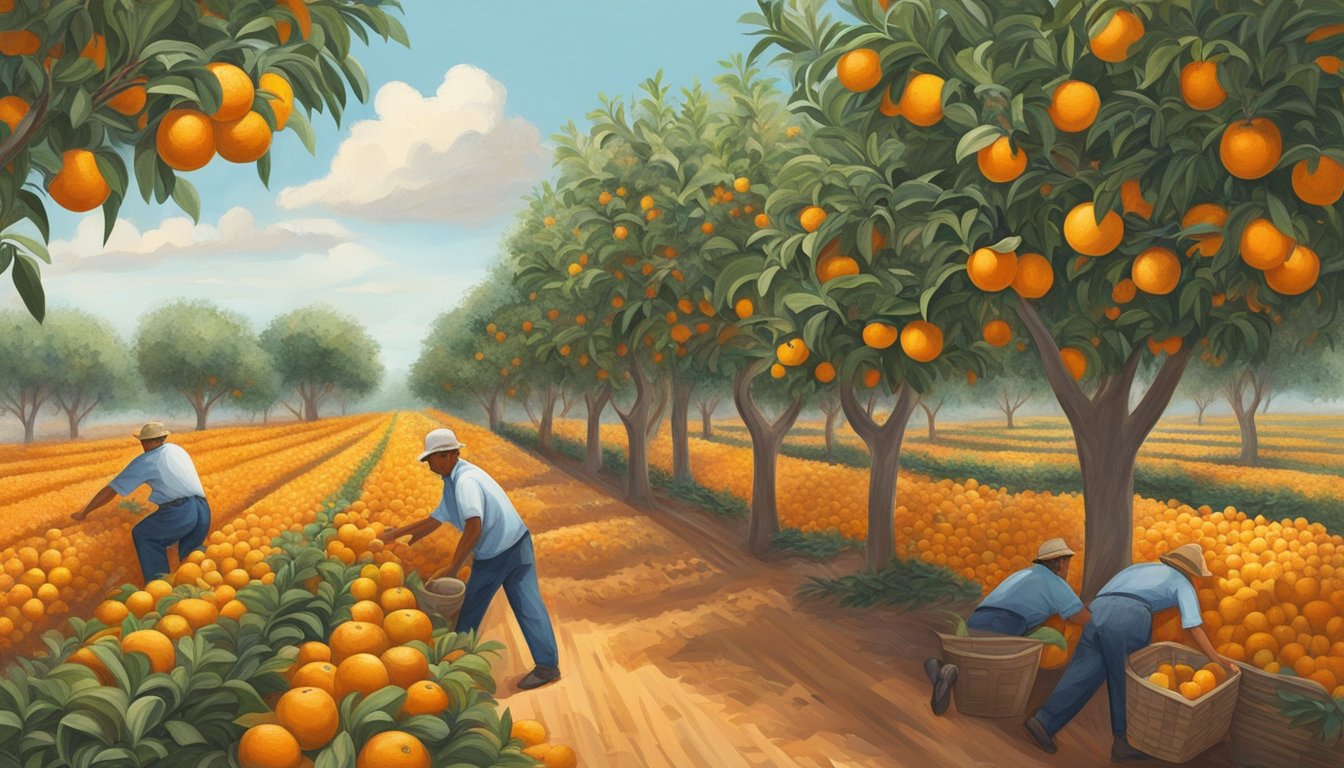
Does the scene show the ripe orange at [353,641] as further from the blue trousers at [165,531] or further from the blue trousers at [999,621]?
the blue trousers at [165,531]

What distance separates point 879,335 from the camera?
548 cm

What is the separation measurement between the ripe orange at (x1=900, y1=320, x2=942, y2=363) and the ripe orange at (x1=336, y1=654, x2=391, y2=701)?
3.56 meters

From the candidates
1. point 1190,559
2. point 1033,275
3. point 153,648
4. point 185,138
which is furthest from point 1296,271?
point 153,648

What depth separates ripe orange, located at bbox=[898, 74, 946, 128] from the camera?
4.55 metres

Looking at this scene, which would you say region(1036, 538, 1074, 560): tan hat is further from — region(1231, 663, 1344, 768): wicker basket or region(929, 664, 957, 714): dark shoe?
region(1231, 663, 1344, 768): wicker basket

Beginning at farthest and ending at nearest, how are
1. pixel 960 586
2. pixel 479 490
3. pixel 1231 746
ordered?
pixel 960 586 → pixel 479 490 → pixel 1231 746

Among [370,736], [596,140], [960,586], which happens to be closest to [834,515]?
[960,586]

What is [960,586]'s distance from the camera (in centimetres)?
863

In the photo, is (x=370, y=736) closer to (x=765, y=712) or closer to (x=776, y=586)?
(x=765, y=712)

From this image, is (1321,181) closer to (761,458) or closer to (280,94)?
(280,94)

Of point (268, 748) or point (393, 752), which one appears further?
point (393, 752)

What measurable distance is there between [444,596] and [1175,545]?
5.87m

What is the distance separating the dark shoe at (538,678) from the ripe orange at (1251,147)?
16.9 ft

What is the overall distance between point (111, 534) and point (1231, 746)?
731 cm
